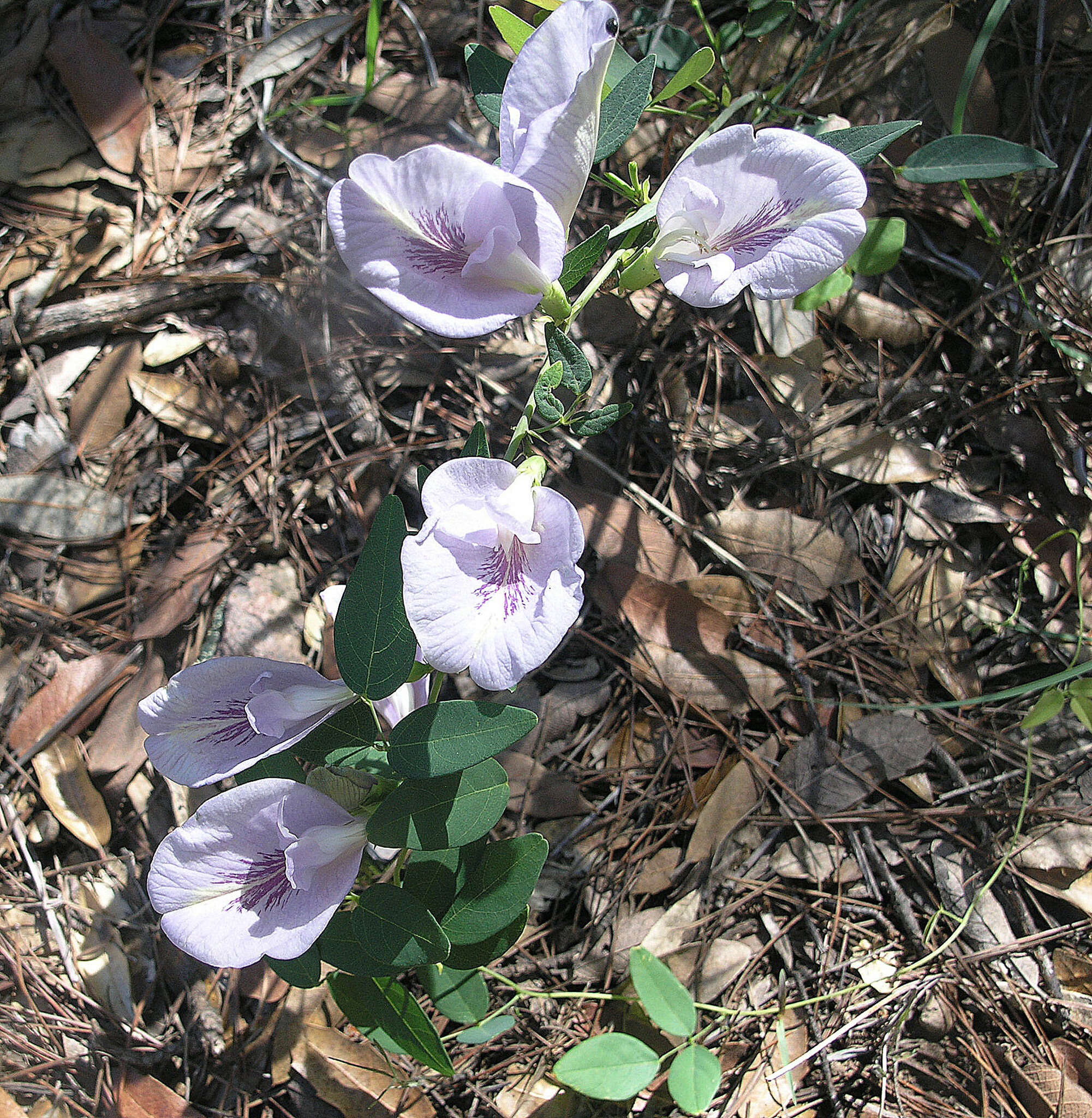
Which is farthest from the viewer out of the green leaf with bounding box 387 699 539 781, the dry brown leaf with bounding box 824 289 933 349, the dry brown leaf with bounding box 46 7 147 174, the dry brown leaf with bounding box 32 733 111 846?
the dry brown leaf with bounding box 46 7 147 174

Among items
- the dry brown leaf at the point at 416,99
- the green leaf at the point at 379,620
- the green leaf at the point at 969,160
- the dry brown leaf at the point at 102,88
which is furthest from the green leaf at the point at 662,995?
the dry brown leaf at the point at 102,88

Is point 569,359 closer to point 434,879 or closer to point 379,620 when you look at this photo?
point 379,620

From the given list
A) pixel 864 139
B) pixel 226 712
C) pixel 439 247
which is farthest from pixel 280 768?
pixel 864 139

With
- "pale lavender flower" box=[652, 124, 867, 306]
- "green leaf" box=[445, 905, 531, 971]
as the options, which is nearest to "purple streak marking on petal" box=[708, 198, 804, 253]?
"pale lavender flower" box=[652, 124, 867, 306]

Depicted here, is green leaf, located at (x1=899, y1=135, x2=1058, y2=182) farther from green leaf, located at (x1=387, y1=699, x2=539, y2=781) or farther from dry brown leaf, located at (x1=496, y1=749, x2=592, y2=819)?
dry brown leaf, located at (x1=496, y1=749, x2=592, y2=819)

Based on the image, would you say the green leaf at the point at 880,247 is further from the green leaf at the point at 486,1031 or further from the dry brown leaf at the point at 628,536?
the green leaf at the point at 486,1031
